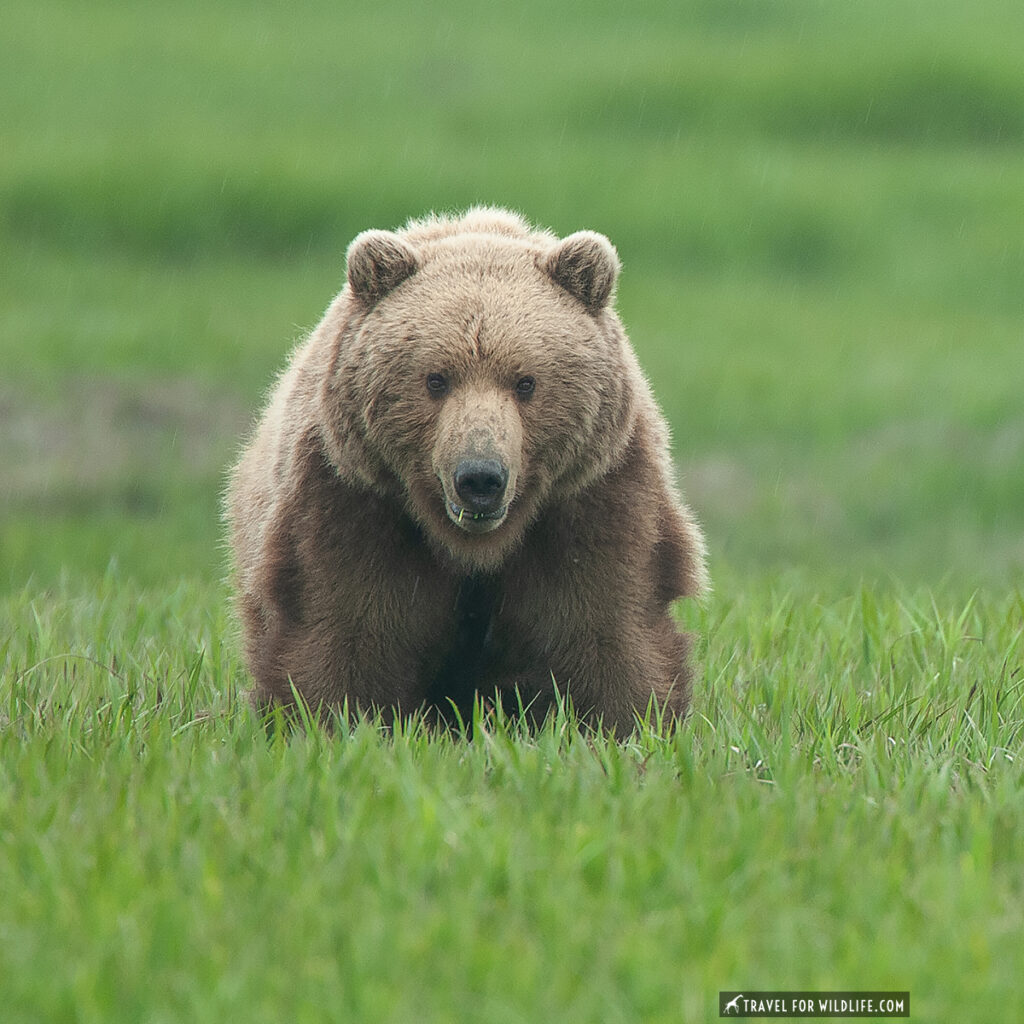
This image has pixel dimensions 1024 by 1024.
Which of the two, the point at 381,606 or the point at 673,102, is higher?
the point at 673,102

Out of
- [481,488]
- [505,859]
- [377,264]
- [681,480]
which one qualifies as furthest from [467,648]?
[681,480]

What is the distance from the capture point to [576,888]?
336 centimetres

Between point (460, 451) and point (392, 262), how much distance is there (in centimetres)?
74

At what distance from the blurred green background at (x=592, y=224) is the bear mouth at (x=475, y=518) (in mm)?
3081

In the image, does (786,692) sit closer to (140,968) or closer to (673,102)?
(140,968)

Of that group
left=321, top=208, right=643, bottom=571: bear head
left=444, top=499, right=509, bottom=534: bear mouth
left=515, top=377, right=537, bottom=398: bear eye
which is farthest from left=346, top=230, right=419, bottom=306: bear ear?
left=444, top=499, right=509, bottom=534: bear mouth

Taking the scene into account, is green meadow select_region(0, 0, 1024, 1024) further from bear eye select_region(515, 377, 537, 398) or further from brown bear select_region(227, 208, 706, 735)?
bear eye select_region(515, 377, 537, 398)

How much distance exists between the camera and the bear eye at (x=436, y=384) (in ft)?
14.8

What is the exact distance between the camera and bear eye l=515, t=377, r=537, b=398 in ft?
14.9

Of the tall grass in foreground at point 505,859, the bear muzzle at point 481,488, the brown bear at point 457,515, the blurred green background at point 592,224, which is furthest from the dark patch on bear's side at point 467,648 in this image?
the blurred green background at point 592,224

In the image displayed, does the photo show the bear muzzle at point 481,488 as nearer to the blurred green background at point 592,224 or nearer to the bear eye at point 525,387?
the bear eye at point 525,387

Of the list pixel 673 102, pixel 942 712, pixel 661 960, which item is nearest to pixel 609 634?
pixel 942 712

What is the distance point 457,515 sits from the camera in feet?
14.3

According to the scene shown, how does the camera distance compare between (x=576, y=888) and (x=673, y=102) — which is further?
(x=673, y=102)
